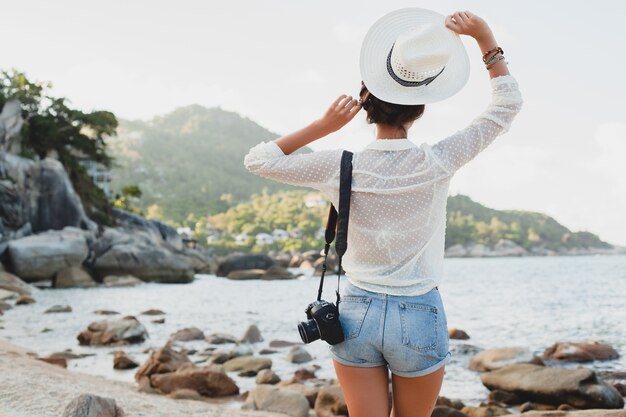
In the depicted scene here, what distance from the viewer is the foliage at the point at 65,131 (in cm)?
3641

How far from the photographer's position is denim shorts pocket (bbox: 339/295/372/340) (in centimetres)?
209

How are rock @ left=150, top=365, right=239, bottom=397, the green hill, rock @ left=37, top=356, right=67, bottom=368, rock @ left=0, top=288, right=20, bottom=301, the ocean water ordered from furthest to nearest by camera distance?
the green hill < rock @ left=0, top=288, right=20, bottom=301 < the ocean water < rock @ left=37, top=356, right=67, bottom=368 < rock @ left=150, top=365, right=239, bottom=397

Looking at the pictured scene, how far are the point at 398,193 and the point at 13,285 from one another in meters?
21.4

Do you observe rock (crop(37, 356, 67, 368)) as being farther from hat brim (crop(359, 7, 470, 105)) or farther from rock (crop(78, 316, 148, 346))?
hat brim (crop(359, 7, 470, 105))

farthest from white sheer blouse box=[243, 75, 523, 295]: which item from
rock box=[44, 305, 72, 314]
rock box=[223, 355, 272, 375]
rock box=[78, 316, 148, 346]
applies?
rock box=[44, 305, 72, 314]

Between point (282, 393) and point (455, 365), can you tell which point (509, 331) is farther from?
point (282, 393)

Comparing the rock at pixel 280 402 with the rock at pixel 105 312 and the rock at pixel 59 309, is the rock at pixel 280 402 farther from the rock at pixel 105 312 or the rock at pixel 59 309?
the rock at pixel 59 309

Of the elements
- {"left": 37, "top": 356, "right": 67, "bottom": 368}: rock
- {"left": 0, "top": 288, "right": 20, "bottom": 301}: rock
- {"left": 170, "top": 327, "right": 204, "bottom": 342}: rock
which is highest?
{"left": 37, "top": 356, "right": 67, "bottom": 368}: rock

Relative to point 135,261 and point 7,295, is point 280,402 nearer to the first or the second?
point 7,295

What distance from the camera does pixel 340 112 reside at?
216 centimetres

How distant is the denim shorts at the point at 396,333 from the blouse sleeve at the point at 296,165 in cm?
42

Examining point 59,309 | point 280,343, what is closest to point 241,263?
point 59,309

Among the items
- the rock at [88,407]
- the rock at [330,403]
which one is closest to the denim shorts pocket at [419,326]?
the rock at [88,407]

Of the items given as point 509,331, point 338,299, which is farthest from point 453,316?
point 338,299
